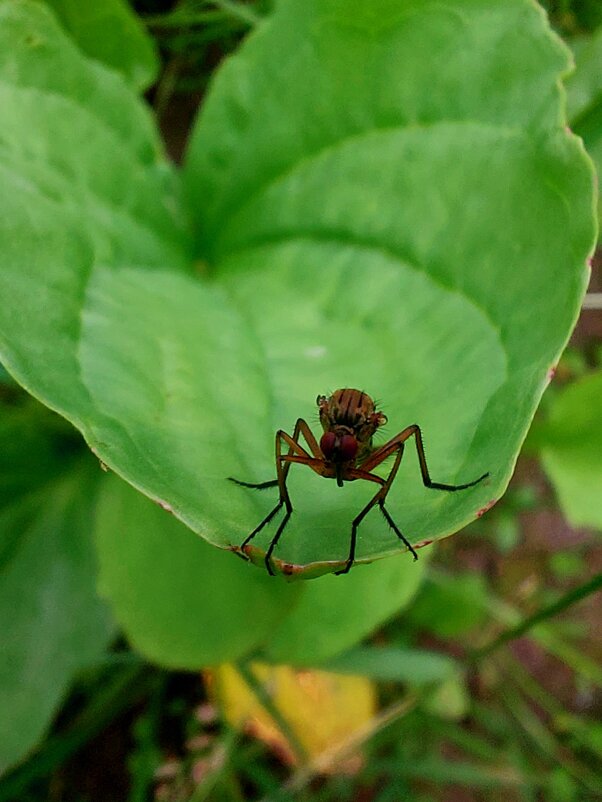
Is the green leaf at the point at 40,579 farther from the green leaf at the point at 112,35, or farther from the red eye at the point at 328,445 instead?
the red eye at the point at 328,445

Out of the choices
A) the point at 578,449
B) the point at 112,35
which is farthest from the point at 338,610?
the point at 112,35

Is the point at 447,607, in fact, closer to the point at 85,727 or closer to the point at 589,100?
the point at 85,727

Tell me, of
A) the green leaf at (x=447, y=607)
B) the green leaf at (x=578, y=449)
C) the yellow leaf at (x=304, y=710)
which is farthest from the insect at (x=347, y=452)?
the green leaf at (x=447, y=607)

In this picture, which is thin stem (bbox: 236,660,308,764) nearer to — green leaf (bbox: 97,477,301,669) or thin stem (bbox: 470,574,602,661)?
green leaf (bbox: 97,477,301,669)

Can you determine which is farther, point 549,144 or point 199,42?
point 199,42

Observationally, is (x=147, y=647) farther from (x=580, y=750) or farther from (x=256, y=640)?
(x=580, y=750)

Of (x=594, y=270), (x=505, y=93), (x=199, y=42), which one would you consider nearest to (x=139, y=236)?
(x=505, y=93)
